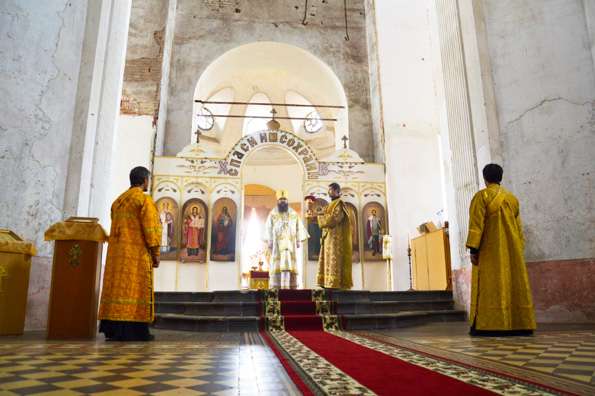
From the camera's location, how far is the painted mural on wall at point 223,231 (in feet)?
39.1

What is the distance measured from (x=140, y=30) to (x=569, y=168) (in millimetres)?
11932

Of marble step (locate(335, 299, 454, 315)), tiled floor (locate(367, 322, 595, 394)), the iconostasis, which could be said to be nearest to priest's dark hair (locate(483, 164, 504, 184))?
tiled floor (locate(367, 322, 595, 394))

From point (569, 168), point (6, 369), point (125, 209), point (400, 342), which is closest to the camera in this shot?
point (6, 369)

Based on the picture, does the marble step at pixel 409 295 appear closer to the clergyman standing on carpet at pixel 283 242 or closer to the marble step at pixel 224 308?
the marble step at pixel 224 308

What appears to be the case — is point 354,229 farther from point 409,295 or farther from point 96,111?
point 96,111

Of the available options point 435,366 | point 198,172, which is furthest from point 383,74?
point 435,366

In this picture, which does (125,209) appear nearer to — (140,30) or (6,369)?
(6,369)

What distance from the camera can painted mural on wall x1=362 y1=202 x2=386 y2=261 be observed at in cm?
1237

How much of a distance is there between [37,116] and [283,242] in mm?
6114

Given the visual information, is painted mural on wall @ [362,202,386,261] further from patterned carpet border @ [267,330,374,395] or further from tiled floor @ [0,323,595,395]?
patterned carpet border @ [267,330,374,395]

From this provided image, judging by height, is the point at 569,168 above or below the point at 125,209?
above

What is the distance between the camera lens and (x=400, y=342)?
4293 mm

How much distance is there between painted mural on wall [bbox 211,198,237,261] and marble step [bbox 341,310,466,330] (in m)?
6.27

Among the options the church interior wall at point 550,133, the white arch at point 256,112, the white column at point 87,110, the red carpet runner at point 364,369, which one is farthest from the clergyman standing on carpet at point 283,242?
the white arch at point 256,112
